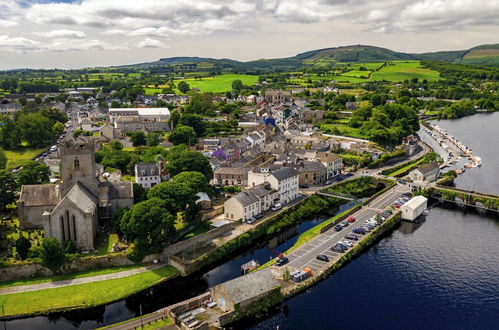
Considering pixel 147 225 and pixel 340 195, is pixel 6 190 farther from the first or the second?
pixel 340 195

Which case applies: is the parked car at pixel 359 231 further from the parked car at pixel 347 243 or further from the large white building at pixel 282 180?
the large white building at pixel 282 180

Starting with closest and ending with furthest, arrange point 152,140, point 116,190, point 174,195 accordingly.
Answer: point 174,195
point 116,190
point 152,140

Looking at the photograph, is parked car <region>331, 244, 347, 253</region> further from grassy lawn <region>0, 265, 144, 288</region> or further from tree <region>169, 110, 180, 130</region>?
tree <region>169, 110, 180, 130</region>

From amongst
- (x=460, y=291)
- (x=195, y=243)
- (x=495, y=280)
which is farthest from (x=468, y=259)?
(x=195, y=243)

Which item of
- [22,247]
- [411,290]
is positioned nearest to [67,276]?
[22,247]

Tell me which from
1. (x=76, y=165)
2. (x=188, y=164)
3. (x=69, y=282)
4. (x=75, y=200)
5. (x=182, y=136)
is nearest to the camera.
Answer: (x=69, y=282)

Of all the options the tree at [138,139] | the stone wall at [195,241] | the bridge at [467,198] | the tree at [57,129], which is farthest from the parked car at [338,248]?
the tree at [57,129]
